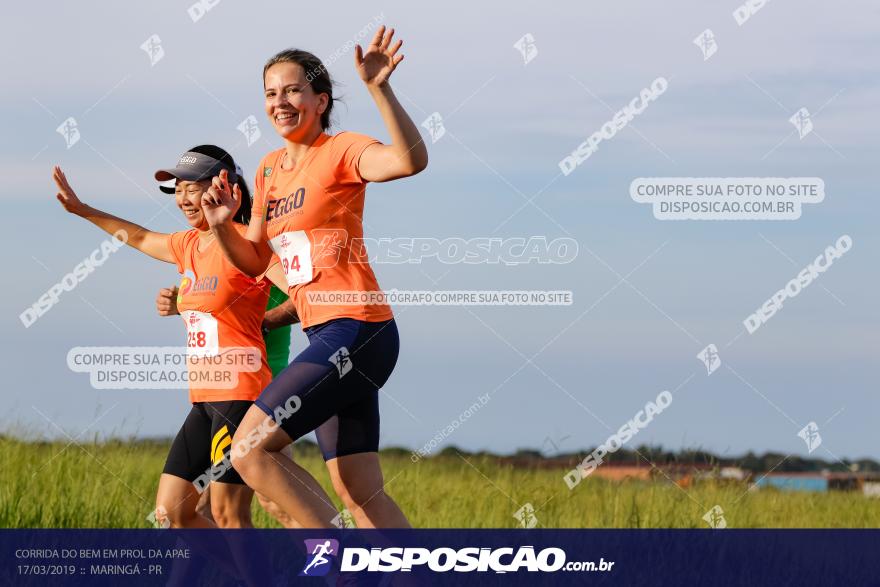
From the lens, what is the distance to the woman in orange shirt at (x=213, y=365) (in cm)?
563

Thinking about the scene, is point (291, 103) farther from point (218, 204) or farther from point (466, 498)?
point (466, 498)

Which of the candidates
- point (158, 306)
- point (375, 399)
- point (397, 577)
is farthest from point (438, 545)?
point (158, 306)

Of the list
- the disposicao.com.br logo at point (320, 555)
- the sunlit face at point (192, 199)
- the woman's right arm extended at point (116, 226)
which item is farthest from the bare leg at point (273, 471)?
the woman's right arm extended at point (116, 226)

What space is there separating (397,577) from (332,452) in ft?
2.05

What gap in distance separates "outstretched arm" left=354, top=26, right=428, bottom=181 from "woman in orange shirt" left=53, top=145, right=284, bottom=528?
112cm

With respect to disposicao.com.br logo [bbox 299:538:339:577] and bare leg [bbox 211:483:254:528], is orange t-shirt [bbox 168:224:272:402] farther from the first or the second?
disposicao.com.br logo [bbox 299:538:339:577]

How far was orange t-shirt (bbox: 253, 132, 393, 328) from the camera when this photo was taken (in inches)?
199

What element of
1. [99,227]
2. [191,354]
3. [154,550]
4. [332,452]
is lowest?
[154,550]

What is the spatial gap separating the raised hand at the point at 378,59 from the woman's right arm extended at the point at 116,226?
6.50 feet

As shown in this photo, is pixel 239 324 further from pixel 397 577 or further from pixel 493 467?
pixel 493 467

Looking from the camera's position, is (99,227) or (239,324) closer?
(239,324)

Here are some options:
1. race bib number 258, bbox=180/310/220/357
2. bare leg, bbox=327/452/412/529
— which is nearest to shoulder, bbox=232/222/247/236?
race bib number 258, bbox=180/310/220/357

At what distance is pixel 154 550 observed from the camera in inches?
234

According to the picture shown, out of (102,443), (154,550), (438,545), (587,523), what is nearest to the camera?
(438,545)
